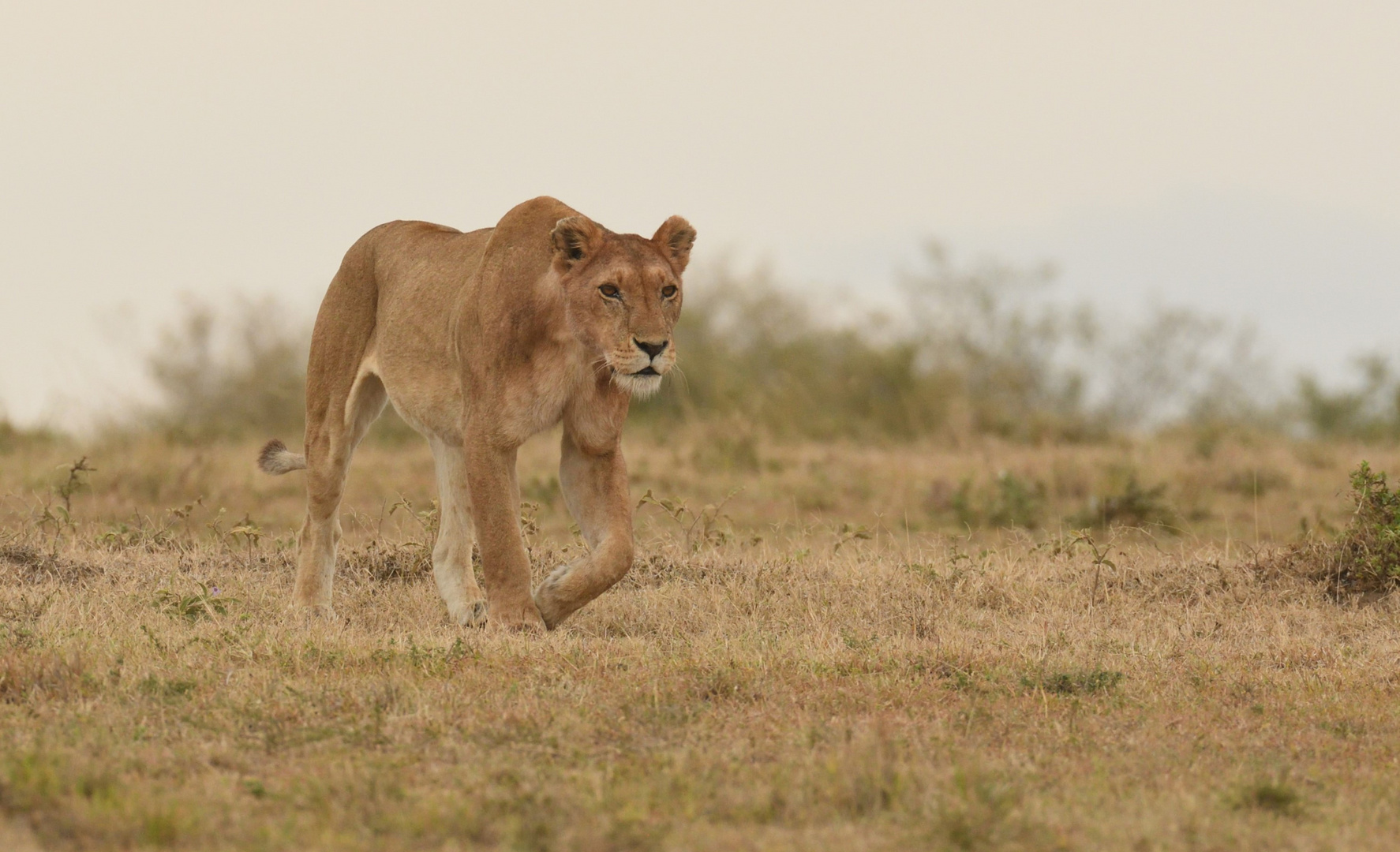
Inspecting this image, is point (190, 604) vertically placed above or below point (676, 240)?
below

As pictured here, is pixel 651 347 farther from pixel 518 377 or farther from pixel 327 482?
pixel 327 482

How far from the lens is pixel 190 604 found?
266 inches

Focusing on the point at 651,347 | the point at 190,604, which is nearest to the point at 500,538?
the point at 651,347

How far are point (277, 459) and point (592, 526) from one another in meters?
2.55

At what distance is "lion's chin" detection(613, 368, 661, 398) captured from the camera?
6164 millimetres

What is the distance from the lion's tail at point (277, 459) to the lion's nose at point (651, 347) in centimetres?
289

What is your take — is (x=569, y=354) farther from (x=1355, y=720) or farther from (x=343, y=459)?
(x=1355, y=720)

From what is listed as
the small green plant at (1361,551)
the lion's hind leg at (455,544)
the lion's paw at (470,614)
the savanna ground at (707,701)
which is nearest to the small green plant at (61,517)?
the savanna ground at (707,701)

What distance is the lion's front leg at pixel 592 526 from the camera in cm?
640

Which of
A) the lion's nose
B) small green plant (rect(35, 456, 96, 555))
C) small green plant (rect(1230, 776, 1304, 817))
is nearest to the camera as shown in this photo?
small green plant (rect(1230, 776, 1304, 817))

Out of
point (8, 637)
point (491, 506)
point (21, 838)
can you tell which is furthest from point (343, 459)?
point (21, 838)

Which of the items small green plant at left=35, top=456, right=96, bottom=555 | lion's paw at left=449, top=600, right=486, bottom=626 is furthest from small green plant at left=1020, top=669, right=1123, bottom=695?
small green plant at left=35, top=456, right=96, bottom=555

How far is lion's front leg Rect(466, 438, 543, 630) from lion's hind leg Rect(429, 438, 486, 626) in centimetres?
55

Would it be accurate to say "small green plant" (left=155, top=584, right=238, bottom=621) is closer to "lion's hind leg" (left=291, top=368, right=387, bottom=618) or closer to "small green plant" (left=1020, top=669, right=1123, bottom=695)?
"lion's hind leg" (left=291, top=368, right=387, bottom=618)
